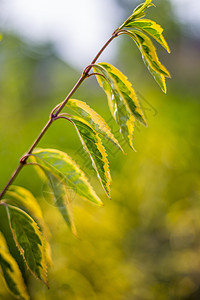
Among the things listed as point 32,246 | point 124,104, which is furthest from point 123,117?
point 32,246

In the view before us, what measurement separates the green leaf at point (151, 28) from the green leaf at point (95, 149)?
138 mm

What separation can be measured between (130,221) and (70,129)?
1773mm

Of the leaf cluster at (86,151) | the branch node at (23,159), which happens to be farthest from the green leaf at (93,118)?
the branch node at (23,159)

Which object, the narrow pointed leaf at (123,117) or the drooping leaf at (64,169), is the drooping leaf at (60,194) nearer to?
the drooping leaf at (64,169)

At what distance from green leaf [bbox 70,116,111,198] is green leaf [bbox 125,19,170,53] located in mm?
138

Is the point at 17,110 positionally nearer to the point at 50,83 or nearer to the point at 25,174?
the point at 25,174

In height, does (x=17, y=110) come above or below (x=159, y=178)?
below

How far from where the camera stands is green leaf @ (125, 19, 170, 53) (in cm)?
42

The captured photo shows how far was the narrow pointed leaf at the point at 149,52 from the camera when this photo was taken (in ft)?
1.31

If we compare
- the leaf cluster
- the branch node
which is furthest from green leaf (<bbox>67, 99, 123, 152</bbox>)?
the branch node

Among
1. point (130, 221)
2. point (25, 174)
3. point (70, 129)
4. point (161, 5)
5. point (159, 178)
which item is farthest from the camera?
point (161, 5)

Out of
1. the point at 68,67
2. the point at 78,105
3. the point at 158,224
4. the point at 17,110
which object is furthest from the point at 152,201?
the point at 68,67

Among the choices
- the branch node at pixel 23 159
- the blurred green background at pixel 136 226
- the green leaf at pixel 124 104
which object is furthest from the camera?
the blurred green background at pixel 136 226

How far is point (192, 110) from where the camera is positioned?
11.1ft
